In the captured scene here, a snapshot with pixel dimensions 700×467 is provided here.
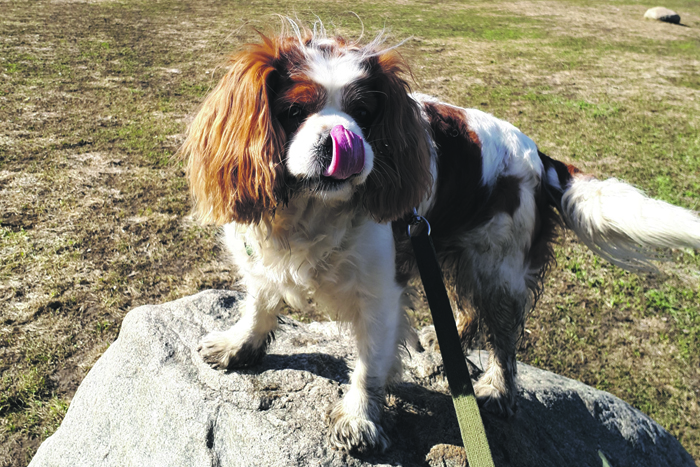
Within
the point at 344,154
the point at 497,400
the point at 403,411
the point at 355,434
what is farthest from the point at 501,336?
the point at 344,154

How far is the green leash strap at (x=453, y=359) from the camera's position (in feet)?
6.31

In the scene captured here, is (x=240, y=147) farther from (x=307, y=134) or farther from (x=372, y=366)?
(x=372, y=366)

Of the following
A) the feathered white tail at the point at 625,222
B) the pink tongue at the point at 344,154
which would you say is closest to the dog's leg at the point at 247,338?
the pink tongue at the point at 344,154

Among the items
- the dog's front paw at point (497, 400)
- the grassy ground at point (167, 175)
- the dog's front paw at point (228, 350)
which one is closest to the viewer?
the dog's front paw at point (228, 350)

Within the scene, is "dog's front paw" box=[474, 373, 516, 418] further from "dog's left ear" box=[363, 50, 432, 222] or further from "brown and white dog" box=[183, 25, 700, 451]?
"dog's left ear" box=[363, 50, 432, 222]

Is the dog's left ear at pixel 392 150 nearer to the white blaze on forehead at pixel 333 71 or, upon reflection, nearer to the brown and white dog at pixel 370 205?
the brown and white dog at pixel 370 205

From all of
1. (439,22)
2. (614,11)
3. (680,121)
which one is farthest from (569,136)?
(614,11)

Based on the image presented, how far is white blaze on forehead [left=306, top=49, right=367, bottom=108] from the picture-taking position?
1954mm

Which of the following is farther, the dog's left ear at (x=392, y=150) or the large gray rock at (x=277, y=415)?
the large gray rock at (x=277, y=415)

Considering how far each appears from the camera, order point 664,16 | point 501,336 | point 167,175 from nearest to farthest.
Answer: point 501,336 < point 167,175 < point 664,16

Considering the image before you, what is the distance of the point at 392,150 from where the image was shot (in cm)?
216

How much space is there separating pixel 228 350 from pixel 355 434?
852 millimetres

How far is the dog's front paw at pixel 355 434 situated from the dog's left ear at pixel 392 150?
93cm

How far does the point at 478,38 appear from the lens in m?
14.3
